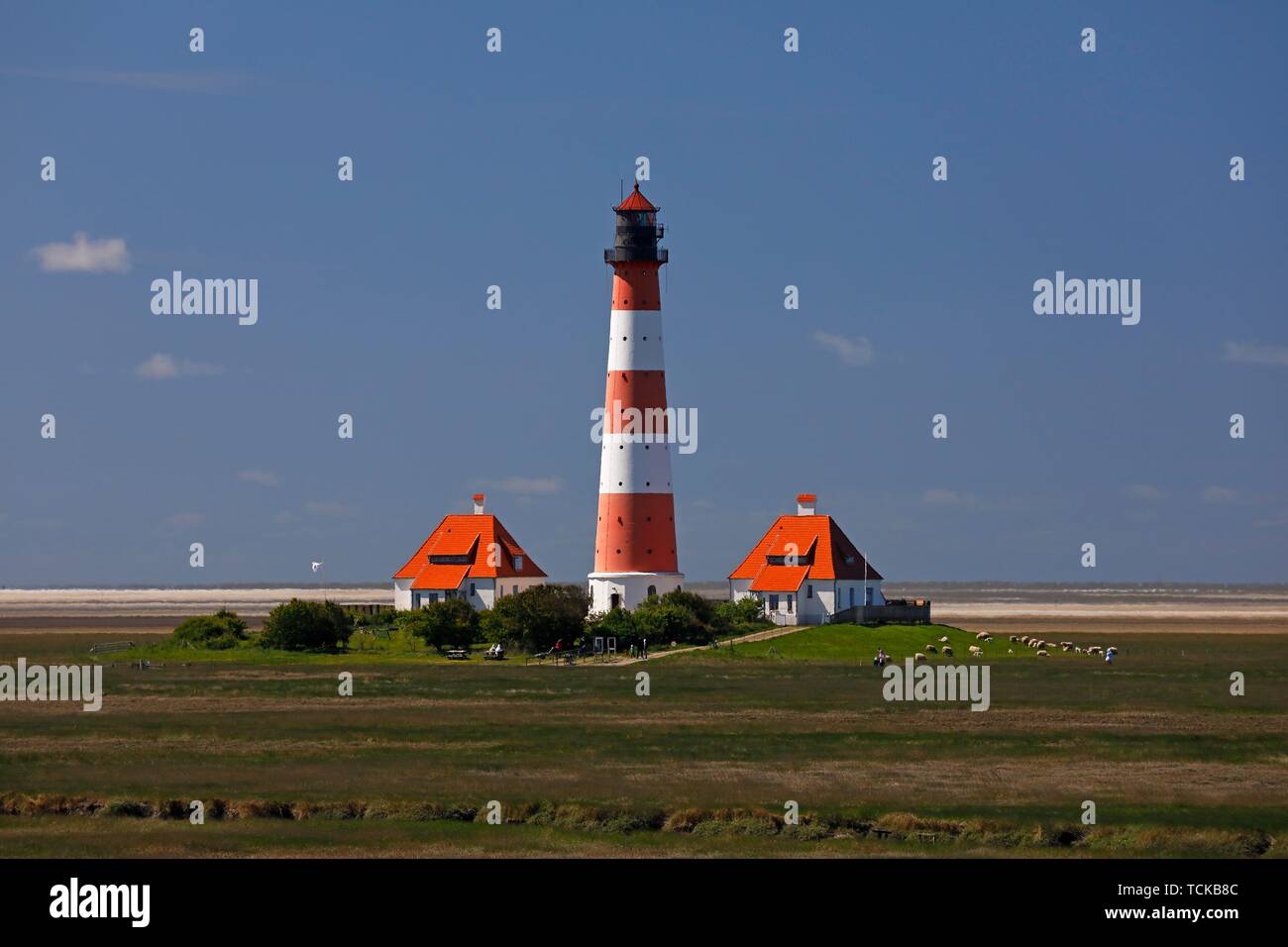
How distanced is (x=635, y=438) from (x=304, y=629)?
15740 millimetres

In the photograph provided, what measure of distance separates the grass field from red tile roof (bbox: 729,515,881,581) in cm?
1840

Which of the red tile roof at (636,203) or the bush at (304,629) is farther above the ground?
the red tile roof at (636,203)

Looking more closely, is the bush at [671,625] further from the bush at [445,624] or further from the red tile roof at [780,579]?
the red tile roof at [780,579]

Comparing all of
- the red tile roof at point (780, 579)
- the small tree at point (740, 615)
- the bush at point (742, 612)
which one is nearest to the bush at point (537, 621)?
the small tree at point (740, 615)

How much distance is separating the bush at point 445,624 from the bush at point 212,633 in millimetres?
7501

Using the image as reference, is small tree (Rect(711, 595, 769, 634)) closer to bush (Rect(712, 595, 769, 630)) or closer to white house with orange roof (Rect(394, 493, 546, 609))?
bush (Rect(712, 595, 769, 630))

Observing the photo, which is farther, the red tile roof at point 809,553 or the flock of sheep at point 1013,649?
the red tile roof at point 809,553

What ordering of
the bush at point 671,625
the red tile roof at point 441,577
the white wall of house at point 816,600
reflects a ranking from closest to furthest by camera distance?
1. the bush at point 671,625
2. the white wall of house at point 816,600
3. the red tile roof at point 441,577

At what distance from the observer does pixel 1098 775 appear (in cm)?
4578

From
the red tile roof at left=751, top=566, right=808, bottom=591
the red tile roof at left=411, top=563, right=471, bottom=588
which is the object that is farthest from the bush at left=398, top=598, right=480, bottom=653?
the red tile roof at left=751, top=566, right=808, bottom=591

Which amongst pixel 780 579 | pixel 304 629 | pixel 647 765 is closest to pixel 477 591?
pixel 304 629

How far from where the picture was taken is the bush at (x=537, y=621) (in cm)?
8438
